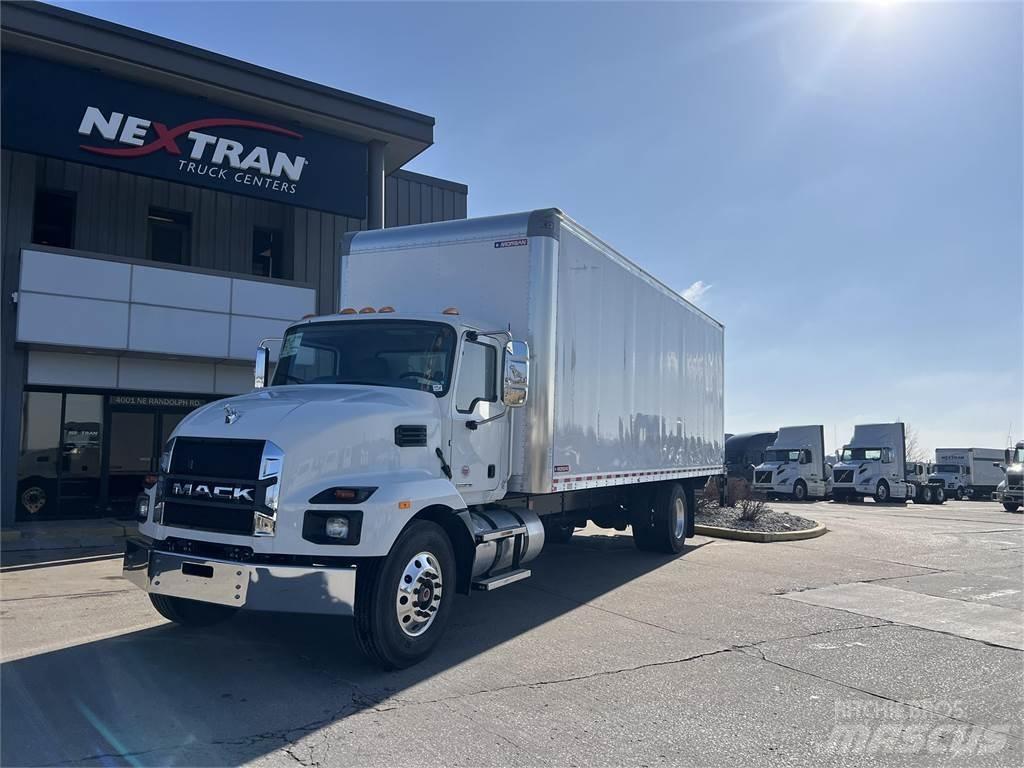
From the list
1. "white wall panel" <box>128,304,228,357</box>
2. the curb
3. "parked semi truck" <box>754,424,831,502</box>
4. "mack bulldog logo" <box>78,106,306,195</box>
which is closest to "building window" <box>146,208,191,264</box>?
"mack bulldog logo" <box>78,106,306,195</box>

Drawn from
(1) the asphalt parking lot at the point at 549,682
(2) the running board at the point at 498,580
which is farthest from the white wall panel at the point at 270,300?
(2) the running board at the point at 498,580

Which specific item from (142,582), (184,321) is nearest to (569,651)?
(142,582)

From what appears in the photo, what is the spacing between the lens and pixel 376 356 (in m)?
6.74

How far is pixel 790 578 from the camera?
10312mm

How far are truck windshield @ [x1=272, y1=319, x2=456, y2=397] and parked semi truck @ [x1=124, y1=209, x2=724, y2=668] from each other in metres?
0.02

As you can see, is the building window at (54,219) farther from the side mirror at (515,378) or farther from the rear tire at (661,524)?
the side mirror at (515,378)

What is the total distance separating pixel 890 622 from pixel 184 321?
13.2 meters

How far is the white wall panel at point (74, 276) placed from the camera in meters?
13.6

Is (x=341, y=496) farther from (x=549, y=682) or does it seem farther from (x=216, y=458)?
(x=549, y=682)

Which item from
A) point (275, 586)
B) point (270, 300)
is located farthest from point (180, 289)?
point (275, 586)

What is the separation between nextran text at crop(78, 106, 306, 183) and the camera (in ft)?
47.1

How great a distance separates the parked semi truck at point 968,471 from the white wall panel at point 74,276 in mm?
36777

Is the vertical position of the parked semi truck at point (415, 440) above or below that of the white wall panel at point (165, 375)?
below

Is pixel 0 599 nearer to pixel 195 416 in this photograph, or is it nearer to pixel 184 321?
pixel 195 416
